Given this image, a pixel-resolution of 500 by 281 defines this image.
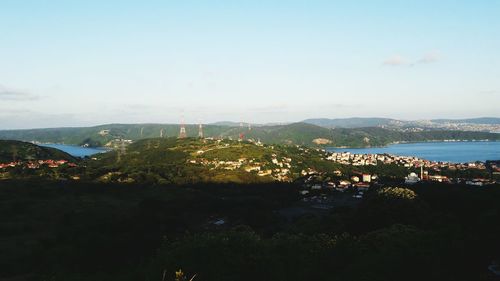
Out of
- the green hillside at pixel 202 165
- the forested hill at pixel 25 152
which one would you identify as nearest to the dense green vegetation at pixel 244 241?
the green hillside at pixel 202 165

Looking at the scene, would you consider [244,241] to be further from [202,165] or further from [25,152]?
[25,152]

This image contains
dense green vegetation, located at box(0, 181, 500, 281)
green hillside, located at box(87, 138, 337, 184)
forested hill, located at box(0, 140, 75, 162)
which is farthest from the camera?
forested hill, located at box(0, 140, 75, 162)

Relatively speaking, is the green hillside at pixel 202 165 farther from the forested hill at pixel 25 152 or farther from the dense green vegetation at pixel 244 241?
the dense green vegetation at pixel 244 241

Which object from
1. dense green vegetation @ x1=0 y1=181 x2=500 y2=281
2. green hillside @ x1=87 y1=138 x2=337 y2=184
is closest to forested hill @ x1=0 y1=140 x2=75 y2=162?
green hillside @ x1=87 y1=138 x2=337 y2=184

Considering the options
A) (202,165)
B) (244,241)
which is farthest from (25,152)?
(244,241)

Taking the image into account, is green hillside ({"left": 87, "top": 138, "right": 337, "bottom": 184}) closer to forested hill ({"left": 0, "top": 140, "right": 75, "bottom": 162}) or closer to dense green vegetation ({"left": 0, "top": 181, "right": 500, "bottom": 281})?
forested hill ({"left": 0, "top": 140, "right": 75, "bottom": 162})

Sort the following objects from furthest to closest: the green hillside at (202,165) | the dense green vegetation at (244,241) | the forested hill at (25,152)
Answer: the forested hill at (25,152) → the green hillside at (202,165) → the dense green vegetation at (244,241)
